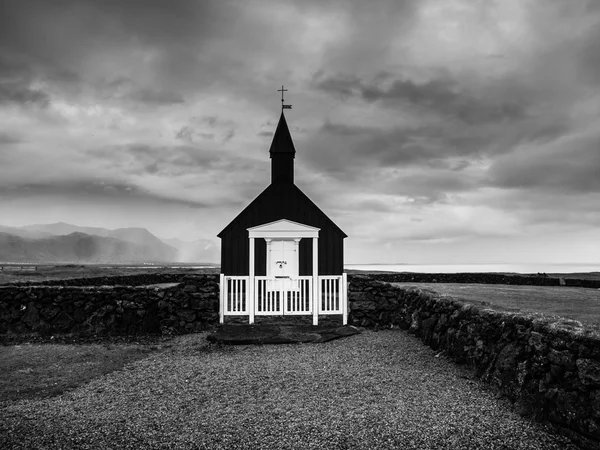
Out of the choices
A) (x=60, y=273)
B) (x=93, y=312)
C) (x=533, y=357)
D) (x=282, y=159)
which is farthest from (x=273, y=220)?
(x=60, y=273)

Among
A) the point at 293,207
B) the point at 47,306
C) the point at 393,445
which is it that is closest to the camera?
the point at 393,445

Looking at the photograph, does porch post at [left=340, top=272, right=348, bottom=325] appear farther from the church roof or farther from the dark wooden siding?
the church roof

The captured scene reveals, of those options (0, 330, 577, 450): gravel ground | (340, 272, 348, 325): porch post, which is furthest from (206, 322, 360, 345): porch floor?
(0, 330, 577, 450): gravel ground

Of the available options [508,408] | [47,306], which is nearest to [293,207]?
[47,306]

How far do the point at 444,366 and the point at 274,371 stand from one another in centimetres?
326

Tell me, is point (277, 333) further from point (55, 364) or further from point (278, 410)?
point (278, 410)

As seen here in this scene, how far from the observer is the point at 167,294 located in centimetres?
1337

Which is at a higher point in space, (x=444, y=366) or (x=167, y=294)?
(x=167, y=294)

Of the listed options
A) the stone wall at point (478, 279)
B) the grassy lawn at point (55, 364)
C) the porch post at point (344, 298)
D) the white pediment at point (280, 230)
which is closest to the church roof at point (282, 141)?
the white pediment at point (280, 230)

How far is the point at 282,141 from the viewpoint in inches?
920

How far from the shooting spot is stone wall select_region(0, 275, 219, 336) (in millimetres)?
12820

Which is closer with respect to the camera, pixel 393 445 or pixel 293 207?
pixel 393 445

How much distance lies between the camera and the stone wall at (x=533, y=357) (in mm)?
5266

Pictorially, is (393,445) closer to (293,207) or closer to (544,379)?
(544,379)
